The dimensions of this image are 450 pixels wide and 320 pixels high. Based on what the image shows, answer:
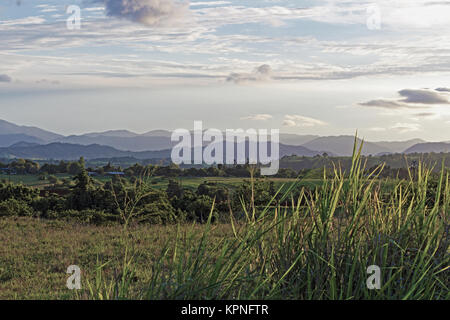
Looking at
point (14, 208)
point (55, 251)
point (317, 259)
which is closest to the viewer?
point (317, 259)

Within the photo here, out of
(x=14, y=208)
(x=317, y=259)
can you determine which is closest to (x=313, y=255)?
(x=317, y=259)

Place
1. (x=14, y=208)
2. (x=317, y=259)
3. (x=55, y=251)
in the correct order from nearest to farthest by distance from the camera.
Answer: (x=317, y=259) → (x=55, y=251) → (x=14, y=208)

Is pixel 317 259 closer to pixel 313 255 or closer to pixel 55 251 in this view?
pixel 313 255

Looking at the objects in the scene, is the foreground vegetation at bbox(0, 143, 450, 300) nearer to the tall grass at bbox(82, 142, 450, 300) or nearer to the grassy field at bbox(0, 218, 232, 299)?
the tall grass at bbox(82, 142, 450, 300)

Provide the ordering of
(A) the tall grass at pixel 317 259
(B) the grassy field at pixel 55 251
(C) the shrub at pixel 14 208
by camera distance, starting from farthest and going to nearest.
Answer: (C) the shrub at pixel 14 208 → (B) the grassy field at pixel 55 251 → (A) the tall grass at pixel 317 259

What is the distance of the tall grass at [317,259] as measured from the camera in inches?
121

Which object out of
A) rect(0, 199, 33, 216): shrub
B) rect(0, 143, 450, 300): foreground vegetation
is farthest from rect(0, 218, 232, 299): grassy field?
rect(0, 143, 450, 300): foreground vegetation

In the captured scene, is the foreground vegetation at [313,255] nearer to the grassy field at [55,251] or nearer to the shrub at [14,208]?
the grassy field at [55,251]

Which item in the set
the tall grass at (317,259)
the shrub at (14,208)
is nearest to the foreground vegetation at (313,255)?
the tall grass at (317,259)

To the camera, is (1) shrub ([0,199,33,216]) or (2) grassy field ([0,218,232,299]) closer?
(2) grassy field ([0,218,232,299])

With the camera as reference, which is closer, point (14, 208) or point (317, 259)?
point (317, 259)

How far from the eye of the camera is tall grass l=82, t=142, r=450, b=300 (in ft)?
10.1

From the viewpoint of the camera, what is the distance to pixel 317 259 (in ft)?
11.1
